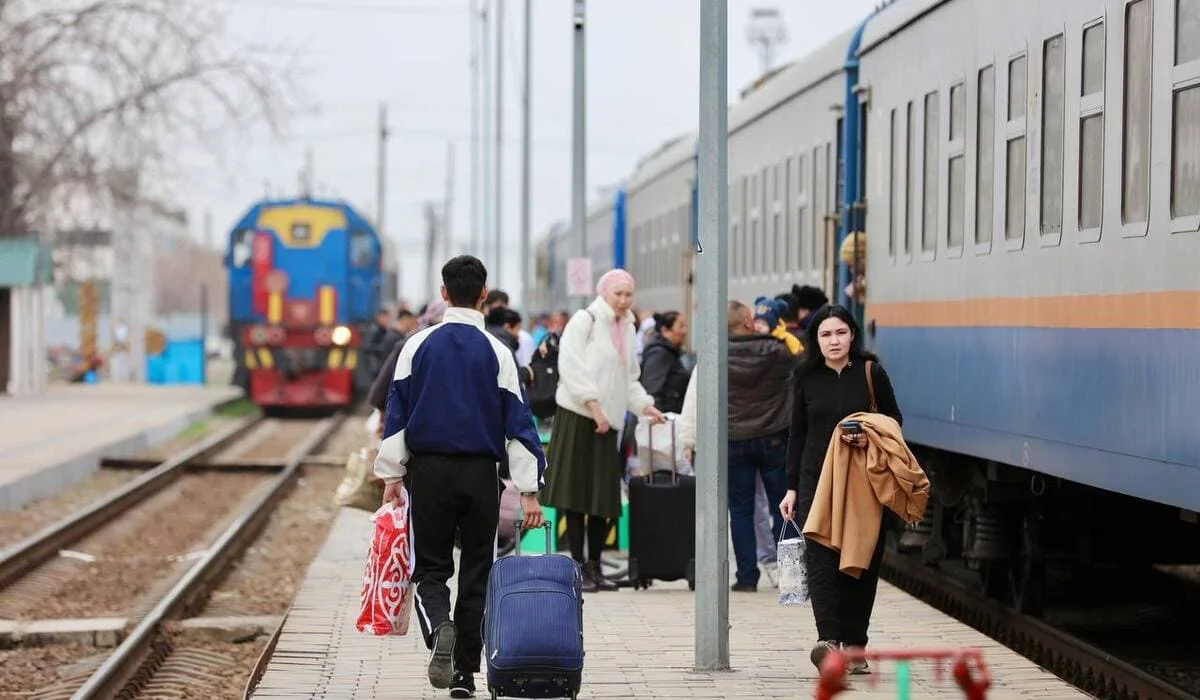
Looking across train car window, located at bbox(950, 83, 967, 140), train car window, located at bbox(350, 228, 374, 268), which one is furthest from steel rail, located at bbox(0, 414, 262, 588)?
train car window, located at bbox(350, 228, 374, 268)

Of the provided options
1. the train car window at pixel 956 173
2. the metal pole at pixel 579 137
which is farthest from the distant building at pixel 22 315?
the train car window at pixel 956 173

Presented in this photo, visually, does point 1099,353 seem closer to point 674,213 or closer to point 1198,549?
point 1198,549

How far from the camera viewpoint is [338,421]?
3969 cm

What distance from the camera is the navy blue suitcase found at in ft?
27.6

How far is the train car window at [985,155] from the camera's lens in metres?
11.8

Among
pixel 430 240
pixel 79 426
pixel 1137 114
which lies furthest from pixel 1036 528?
pixel 430 240

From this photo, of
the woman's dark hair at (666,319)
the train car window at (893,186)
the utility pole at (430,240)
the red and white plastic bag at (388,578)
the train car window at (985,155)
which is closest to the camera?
the red and white plastic bag at (388,578)

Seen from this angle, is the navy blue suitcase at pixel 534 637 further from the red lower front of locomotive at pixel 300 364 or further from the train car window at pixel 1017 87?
the red lower front of locomotive at pixel 300 364

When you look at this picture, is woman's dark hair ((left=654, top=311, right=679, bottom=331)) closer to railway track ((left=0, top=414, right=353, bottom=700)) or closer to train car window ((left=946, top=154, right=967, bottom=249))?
train car window ((left=946, top=154, right=967, bottom=249))

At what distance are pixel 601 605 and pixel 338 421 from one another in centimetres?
2732

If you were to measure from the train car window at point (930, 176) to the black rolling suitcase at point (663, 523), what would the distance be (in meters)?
2.09

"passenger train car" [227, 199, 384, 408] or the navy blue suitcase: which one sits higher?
"passenger train car" [227, 199, 384, 408]

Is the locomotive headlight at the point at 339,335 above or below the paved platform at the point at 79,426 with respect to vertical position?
above

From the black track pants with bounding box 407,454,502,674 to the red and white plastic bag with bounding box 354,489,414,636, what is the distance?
0.18 ft
